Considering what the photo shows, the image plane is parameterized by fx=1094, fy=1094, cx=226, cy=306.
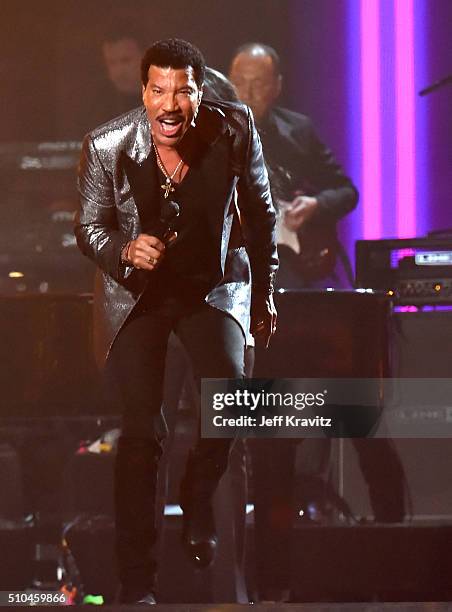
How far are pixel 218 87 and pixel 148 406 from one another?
89cm

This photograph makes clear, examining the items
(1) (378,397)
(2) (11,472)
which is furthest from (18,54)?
(1) (378,397)

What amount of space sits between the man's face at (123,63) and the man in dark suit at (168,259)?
0.06 meters

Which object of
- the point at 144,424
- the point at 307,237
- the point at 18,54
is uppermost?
the point at 18,54

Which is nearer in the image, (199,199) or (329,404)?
(199,199)

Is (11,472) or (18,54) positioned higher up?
(18,54)

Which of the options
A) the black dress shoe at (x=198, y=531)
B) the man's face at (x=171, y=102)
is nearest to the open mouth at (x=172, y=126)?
the man's face at (x=171, y=102)

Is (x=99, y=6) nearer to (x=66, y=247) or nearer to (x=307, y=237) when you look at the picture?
(x=66, y=247)

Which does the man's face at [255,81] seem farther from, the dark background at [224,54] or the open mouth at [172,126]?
the open mouth at [172,126]

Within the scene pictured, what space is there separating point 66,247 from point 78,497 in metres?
0.71

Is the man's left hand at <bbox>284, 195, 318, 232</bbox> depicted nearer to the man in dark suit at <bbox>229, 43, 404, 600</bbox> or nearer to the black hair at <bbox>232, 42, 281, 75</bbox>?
the man in dark suit at <bbox>229, 43, 404, 600</bbox>

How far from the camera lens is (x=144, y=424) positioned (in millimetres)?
2982

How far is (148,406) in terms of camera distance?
9.78 feet

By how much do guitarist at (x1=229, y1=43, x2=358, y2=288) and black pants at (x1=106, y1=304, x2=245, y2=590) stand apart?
0.29m

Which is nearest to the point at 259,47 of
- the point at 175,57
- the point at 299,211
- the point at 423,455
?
the point at 175,57
